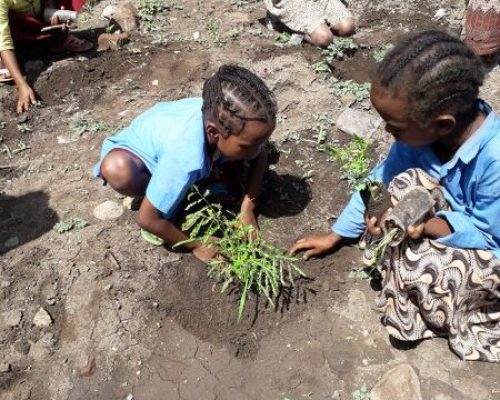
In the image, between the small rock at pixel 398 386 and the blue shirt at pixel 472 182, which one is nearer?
the blue shirt at pixel 472 182

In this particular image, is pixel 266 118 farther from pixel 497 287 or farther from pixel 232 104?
pixel 497 287

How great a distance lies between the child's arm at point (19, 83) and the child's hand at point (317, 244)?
2.26 metres

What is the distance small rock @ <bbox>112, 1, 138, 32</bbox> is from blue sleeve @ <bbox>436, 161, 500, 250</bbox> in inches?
130

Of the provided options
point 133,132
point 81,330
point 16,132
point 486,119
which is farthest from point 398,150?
point 16,132

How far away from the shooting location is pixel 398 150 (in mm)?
2182

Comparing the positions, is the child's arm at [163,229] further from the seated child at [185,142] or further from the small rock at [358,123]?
the small rock at [358,123]

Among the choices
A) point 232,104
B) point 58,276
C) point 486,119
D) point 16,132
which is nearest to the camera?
point 486,119

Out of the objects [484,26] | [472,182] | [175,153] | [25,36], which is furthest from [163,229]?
[484,26]

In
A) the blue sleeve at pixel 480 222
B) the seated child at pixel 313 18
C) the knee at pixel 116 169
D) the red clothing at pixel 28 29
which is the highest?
the blue sleeve at pixel 480 222

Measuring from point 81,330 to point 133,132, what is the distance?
98cm

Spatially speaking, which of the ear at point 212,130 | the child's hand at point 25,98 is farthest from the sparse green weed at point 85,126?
the ear at point 212,130

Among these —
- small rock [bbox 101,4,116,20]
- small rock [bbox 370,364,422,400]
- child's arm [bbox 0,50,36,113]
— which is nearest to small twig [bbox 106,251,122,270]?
small rock [bbox 370,364,422,400]

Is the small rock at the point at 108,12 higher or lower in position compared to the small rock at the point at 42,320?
higher

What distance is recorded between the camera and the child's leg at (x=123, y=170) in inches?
98.0
